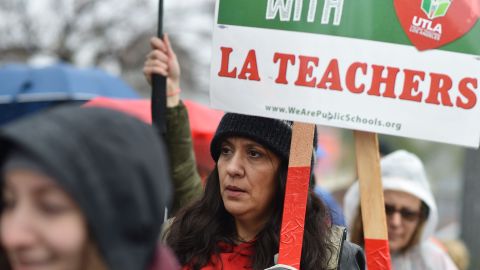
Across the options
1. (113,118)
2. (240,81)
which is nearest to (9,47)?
(240,81)

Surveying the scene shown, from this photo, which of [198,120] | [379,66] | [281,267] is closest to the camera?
[281,267]

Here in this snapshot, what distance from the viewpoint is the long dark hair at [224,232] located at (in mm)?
3010

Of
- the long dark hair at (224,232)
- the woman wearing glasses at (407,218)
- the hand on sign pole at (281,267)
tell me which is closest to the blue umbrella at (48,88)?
the woman wearing glasses at (407,218)

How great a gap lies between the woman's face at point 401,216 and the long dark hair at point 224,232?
1496 millimetres

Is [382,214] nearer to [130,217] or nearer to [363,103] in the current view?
[363,103]

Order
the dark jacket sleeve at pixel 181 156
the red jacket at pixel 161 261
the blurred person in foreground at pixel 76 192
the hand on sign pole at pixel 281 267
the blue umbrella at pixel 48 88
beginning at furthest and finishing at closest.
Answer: the blue umbrella at pixel 48 88 < the dark jacket sleeve at pixel 181 156 < the hand on sign pole at pixel 281 267 < the red jacket at pixel 161 261 < the blurred person in foreground at pixel 76 192

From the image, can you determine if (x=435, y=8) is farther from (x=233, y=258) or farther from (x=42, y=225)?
(x=42, y=225)

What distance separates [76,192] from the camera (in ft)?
5.28

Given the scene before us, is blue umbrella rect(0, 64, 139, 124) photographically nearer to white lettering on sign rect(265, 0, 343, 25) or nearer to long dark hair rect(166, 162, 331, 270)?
long dark hair rect(166, 162, 331, 270)

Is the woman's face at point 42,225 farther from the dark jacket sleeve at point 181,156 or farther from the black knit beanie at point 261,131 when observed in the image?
the dark jacket sleeve at point 181,156

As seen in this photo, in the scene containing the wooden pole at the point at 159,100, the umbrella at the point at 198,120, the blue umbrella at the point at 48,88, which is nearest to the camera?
the wooden pole at the point at 159,100

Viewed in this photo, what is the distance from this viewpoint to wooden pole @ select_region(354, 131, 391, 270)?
312 cm

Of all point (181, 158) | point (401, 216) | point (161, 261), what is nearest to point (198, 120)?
point (401, 216)

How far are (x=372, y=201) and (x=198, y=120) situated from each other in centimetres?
232
